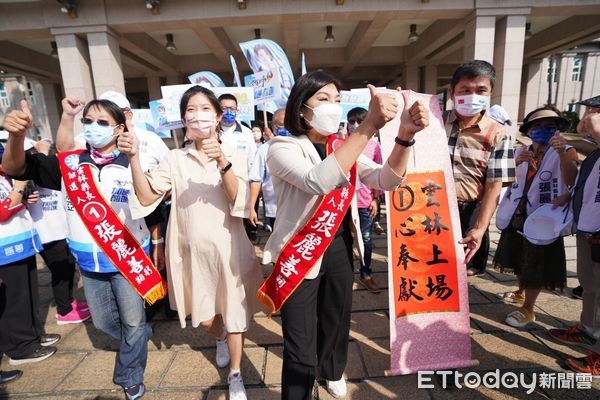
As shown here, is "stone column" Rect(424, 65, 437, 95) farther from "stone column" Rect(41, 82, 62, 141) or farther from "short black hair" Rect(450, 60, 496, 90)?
"stone column" Rect(41, 82, 62, 141)

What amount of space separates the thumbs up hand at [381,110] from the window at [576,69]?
116ft

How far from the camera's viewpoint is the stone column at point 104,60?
8.52 metres

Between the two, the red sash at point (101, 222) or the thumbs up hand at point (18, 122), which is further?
the red sash at point (101, 222)

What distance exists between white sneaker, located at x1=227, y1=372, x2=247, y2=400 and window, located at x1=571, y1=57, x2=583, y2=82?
3581cm

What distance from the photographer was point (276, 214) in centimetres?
193

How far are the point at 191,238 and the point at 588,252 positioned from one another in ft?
9.96

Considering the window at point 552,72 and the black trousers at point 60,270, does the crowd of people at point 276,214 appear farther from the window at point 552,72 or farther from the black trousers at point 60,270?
the window at point 552,72

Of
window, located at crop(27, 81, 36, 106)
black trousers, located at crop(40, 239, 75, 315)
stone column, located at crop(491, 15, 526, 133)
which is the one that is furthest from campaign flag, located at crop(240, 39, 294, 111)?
window, located at crop(27, 81, 36, 106)

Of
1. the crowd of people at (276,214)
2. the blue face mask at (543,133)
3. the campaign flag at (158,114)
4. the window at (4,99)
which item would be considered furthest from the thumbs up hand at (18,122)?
the window at (4,99)

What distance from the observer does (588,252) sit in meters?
2.57

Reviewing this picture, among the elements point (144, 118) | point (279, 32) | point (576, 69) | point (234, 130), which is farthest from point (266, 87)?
point (576, 69)

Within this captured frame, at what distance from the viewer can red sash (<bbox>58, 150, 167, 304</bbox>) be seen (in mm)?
2078

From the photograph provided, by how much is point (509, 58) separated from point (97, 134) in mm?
10204

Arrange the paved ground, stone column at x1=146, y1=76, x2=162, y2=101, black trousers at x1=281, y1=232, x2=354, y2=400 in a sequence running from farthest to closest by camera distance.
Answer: stone column at x1=146, y1=76, x2=162, y2=101 → the paved ground → black trousers at x1=281, y1=232, x2=354, y2=400
